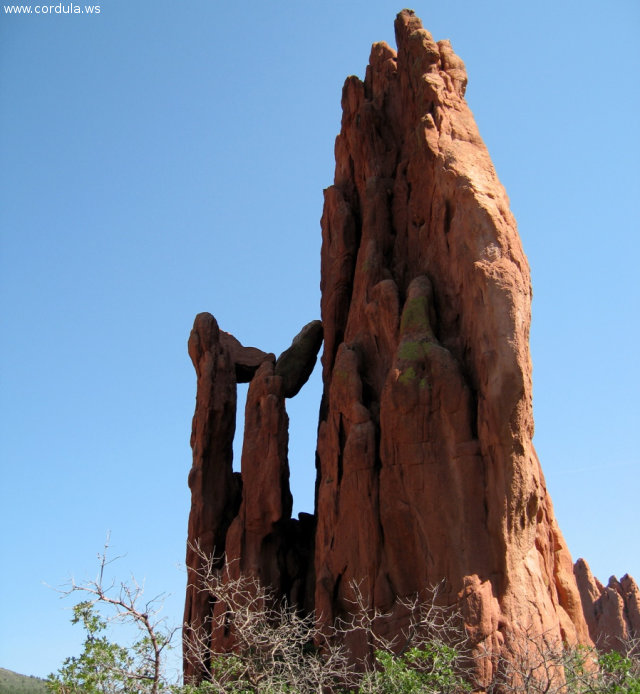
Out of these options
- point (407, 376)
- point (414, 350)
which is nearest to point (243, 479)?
point (407, 376)

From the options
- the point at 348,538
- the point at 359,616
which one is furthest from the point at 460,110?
the point at 359,616

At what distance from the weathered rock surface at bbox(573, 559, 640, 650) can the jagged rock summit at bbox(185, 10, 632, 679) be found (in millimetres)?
28947

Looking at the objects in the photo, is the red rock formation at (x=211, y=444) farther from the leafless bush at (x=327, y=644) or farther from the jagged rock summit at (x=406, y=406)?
the leafless bush at (x=327, y=644)

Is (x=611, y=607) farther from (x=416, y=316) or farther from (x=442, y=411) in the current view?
(x=442, y=411)

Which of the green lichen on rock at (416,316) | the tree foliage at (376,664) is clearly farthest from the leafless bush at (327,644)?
the green lichen on rock at (416,316)

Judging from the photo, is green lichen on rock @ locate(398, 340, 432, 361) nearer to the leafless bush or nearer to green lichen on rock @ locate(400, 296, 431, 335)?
green lichen on rock @ locate(400, 296, 431, 335)

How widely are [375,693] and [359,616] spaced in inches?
180

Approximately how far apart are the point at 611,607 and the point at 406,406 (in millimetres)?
35294

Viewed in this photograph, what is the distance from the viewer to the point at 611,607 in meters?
51.8

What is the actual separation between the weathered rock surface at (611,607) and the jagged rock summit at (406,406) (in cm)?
2895

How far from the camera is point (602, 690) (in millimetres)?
17266

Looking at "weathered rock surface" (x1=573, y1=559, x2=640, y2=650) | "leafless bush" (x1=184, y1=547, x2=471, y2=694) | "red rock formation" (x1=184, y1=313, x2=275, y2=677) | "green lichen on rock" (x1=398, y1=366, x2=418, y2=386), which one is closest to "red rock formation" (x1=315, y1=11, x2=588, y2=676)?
"green lichen on rock" (x1=398, y1=366, x2=418, y2=386)

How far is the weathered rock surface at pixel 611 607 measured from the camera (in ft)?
166

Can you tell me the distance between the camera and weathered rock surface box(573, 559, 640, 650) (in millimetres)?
50731
